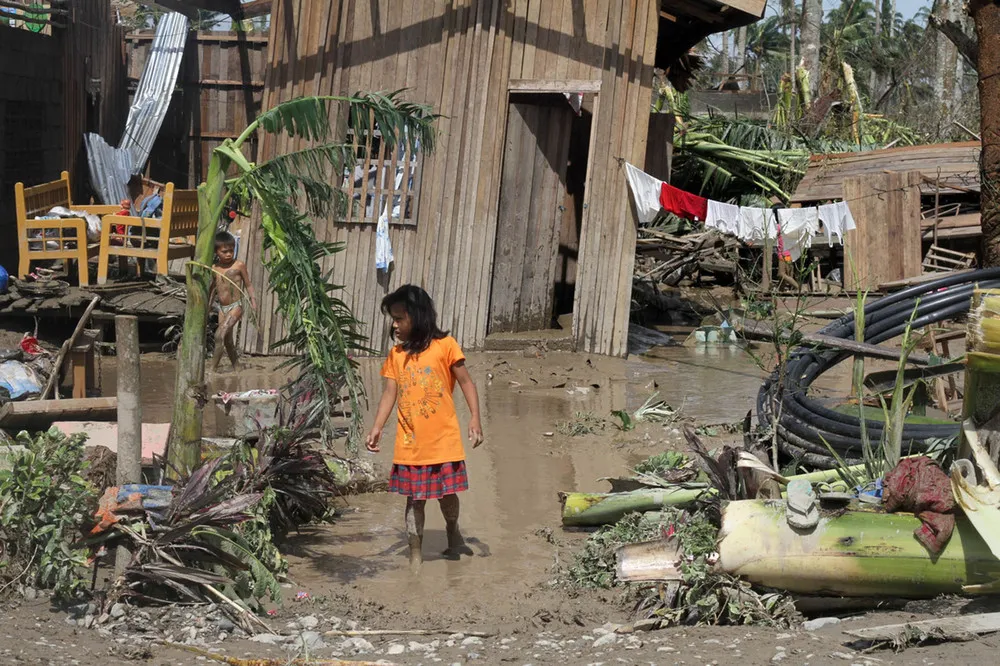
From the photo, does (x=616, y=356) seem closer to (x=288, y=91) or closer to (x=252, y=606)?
(x=288, y=91)

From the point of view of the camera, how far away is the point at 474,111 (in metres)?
12.1

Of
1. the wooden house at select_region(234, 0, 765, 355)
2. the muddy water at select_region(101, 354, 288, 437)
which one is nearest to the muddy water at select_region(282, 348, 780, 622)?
the wooden house at select_region(234, 0, 765, 355)

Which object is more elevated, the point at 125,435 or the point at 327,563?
the point at 125,435

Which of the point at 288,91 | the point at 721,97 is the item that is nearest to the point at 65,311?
the point at 288,91

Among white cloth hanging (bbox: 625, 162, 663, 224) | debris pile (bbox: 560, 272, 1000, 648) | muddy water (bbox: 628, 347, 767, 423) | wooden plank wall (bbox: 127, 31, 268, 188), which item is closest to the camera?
debris pile (bbox: 560, 272, 1000, 648)

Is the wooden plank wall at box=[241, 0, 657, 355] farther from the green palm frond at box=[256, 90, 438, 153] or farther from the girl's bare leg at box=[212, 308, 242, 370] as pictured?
the green palm frond at box=[256, 90, 438, 153]

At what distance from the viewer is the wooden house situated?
1212 cm

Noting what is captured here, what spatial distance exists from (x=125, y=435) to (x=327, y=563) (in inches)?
52.4

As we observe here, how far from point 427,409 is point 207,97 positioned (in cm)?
1601

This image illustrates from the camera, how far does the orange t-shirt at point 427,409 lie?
19.7 feet

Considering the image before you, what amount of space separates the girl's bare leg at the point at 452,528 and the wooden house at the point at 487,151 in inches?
240

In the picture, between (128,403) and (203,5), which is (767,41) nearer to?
(203,5)

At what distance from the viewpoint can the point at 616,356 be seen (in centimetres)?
1247

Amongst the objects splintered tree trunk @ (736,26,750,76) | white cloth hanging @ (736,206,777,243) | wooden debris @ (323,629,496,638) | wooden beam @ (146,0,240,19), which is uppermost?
splintered tree trunk @ (736,26,750,76)
